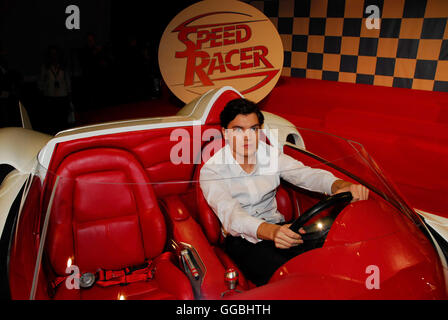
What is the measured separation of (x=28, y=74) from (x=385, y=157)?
541 cm

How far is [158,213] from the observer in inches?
43.8

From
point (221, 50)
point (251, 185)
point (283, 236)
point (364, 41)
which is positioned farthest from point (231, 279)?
point (364, 41)

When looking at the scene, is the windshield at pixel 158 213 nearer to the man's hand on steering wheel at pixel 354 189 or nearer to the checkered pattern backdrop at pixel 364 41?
the man's hand on steering wheel at pixel 354 189

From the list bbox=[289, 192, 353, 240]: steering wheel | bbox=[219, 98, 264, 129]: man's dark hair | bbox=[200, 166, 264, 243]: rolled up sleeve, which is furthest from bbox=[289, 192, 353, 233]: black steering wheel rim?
bbox=[219, 98, 264, 129]: man's dark hair

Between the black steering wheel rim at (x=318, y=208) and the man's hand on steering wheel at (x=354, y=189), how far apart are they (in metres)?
0.02

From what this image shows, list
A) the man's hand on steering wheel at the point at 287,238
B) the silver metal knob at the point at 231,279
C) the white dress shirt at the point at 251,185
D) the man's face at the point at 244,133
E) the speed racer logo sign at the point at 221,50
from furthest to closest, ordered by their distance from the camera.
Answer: the speed racer logo sign at the point at 221,50 < the man's face at the point at 244,133 < the white dress shirt at the point at 251,185 < the man's hand on steering wheel at the point at 287,238 < the silver metal knob at the point at 231,279

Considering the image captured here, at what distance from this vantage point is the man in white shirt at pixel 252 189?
99 centimetres

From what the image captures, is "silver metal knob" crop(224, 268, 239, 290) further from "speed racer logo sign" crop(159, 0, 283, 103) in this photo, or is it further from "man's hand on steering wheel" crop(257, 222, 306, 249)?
"speed racer logo sign" crop(159, 0, 283, 103)

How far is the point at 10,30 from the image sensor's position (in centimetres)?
503

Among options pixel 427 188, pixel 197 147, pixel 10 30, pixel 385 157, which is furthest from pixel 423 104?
pixel 10 30

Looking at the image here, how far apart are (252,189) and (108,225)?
1.55 feet

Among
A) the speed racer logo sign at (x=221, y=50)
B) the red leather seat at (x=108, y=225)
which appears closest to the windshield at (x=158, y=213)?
the red leather seat at (x=108, y=225)

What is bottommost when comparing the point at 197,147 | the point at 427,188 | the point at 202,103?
the point at 427,188

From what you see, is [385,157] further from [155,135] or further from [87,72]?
[87,72]
